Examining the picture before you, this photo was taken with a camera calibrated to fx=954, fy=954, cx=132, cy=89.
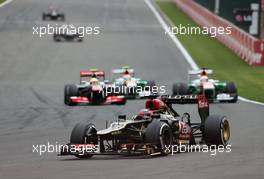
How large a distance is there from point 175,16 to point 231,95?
3760cm

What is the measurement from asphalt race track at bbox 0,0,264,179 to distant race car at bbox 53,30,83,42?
422 mm

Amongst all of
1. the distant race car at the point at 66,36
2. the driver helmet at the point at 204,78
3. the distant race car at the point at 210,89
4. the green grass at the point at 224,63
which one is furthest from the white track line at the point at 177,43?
the distant race car at the point at 66,36

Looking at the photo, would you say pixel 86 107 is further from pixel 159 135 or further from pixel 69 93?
pixel 159 135

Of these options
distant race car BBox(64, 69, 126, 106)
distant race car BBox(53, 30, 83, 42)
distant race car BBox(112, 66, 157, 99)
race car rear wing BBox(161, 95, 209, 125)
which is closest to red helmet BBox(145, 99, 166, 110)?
race car rear wing BBox(161, 95, 209, 125)

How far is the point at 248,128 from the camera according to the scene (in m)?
21.1

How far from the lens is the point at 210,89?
29125 mm

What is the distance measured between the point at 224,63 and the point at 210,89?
1560 centimetres

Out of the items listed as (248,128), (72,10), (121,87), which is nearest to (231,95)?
(121,87)

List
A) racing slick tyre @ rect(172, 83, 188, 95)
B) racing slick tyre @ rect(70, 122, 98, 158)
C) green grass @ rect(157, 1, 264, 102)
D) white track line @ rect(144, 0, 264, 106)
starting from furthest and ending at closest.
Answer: white track line @ rect(144, 0, 264, 106), green grass @ rect(157, 1, 264, 102), racing slick tyre @ rect(172, 83, 188, 95), racing slick tyre @ rect(70, 122, 98, 158)

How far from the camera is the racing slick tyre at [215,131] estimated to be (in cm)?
1664

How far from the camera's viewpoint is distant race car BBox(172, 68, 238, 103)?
29.0 metres

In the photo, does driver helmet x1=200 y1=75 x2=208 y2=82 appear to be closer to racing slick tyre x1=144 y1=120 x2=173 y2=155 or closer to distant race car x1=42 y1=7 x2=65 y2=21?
racing slick tyre x1=144 y1=120 x2=173 y2=155

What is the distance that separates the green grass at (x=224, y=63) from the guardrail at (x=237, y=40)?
33cm

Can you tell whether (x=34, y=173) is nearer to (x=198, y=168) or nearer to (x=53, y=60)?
(x=198, y=168)
